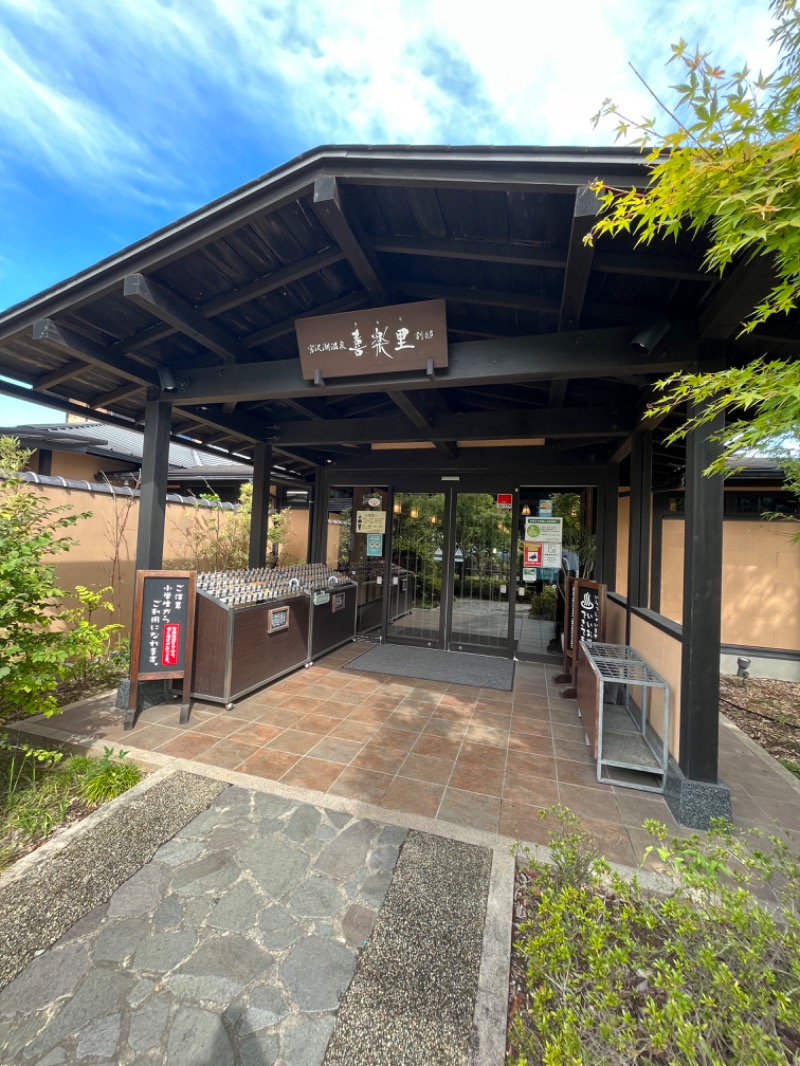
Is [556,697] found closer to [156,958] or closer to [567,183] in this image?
[156,958]

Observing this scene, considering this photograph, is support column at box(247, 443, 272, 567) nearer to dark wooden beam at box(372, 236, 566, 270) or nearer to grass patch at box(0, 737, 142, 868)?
grass patch at box(0, 737, 142, 868)

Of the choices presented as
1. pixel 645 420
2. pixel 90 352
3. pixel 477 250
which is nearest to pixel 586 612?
pixel 645 420

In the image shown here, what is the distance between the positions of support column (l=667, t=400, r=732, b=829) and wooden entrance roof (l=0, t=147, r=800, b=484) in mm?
790

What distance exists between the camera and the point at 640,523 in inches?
146

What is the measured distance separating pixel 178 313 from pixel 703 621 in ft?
13.0

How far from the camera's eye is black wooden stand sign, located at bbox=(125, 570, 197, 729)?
3275 millimetres

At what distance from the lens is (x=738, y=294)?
2025 millimetres

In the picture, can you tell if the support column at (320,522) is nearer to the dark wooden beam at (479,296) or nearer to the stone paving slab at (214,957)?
the dark wooden beam at (479,296)

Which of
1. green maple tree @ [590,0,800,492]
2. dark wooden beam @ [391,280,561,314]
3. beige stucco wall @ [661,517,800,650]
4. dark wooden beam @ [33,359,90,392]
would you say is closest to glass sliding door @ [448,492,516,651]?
beige stucco wall @ [661,517,800,650]

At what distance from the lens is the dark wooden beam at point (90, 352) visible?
2.91 metres

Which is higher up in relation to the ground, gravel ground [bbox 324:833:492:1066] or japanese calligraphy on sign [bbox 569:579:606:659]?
japanese calligraphy on sign [bbox 569:579:606:659]

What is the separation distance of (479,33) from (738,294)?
7.32ft

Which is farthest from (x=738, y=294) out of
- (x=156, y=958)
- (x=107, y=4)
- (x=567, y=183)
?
(x=107, y=4)

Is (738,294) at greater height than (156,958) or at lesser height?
greater
